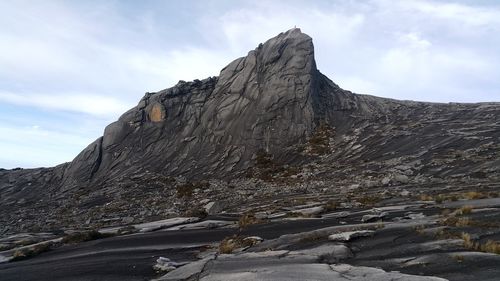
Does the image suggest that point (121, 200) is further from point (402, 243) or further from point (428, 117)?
point (428, 117)

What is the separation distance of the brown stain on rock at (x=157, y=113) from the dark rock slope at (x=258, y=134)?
0.73ft

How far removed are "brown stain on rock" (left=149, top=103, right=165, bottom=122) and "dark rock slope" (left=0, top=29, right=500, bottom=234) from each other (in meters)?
0.22

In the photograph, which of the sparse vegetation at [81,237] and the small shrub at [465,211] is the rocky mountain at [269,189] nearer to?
the small shrub at [465,211]

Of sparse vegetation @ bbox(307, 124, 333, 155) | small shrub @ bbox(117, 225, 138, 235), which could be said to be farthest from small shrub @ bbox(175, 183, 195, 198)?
small shrub @ bbox(117, 225, 138, 235)

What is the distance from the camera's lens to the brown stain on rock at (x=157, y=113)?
76.1 meters

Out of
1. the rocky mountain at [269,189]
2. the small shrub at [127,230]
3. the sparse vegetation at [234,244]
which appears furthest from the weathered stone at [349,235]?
the small shrub at [127,230]

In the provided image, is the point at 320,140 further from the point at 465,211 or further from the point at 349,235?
the point at 349,235

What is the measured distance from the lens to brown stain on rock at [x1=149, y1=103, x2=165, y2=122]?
7606cm

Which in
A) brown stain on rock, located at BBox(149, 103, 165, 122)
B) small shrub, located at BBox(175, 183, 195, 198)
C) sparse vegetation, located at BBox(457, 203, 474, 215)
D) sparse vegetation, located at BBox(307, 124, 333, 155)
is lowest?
sparse vegetation, located at BBox(457, 203, 474, 215)

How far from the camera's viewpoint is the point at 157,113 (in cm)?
7688

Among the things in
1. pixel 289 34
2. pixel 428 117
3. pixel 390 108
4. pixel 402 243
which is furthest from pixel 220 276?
pixel 289 34

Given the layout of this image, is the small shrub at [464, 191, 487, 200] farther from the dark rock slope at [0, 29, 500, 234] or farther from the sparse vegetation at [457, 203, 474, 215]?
the dark rock slope at [0, 29, 500, 234]


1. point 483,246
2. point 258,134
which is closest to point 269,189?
point 258,134

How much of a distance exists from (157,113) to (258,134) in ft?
71.3
